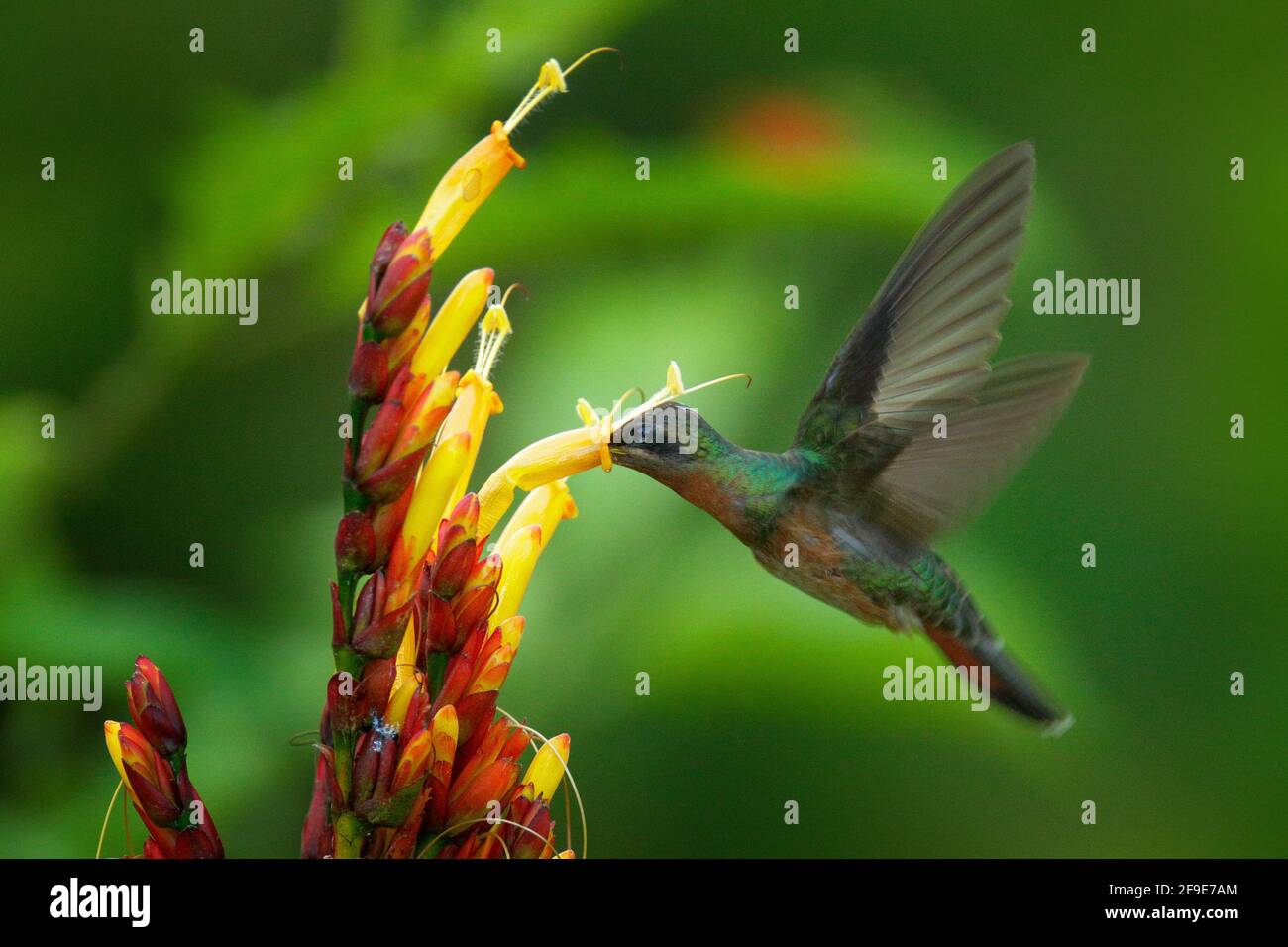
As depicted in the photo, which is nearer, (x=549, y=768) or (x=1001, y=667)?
(x=549, y=768)

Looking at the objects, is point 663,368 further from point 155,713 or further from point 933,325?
point 155,713

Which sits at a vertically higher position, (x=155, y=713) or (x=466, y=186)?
(x=466, y=186)

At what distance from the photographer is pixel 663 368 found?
3.00 metres

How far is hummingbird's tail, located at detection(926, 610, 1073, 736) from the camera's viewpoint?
9.30 ft

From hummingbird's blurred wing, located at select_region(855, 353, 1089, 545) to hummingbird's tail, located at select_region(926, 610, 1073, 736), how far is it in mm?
377

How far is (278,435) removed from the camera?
3.61 m

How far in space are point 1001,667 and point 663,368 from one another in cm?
91

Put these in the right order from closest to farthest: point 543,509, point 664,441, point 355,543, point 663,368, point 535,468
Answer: point 355,543 → point 535,468 → point 543,509 → point 664,441 → point 663,368

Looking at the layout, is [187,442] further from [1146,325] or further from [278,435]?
[1146,325]

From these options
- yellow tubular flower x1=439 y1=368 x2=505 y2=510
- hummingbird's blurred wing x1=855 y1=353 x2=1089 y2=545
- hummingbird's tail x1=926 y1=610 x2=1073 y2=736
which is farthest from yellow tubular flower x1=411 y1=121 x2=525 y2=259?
hummingbird's tail x1=926 y1=610 x2=1073 y2=736

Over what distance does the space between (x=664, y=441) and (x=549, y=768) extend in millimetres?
592

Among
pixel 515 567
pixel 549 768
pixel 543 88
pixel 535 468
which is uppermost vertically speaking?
pixel 543 88

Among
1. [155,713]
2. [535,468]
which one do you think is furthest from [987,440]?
[155,713]

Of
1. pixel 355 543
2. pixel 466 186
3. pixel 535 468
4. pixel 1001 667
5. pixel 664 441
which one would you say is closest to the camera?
pixel 355 543
